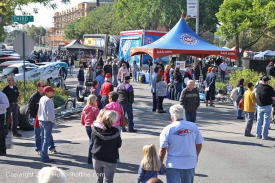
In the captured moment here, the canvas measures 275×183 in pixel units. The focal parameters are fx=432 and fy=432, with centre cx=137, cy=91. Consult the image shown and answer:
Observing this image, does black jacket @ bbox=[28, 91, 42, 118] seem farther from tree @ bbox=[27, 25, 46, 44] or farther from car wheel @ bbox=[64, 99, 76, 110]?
tree @ bbox=[27, 25, 46, 44]

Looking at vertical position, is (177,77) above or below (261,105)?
above

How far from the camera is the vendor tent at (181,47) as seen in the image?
1964 cm

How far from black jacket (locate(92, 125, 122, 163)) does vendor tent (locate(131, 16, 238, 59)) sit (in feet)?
43.9

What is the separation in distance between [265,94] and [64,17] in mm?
154349

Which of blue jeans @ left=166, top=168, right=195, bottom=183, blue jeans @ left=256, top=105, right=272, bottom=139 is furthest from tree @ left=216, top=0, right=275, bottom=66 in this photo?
blue jeans @ left=166, top=168, right=195, bottom=183

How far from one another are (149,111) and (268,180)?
882cm

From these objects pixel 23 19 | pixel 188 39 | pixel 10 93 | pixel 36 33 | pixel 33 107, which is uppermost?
pixel 36 33

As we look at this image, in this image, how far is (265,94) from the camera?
38.1 ft

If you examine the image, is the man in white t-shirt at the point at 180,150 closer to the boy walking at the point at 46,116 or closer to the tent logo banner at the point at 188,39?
the boy walking at the point at 46,116

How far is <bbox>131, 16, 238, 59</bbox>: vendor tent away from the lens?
1964cm

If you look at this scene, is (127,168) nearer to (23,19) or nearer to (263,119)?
(263,119)

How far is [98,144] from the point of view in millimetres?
6215

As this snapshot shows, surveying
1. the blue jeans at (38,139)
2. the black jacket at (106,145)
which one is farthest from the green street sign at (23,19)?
the black jacket at (106,145)

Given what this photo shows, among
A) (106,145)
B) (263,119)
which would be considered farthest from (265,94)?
(106,145)
